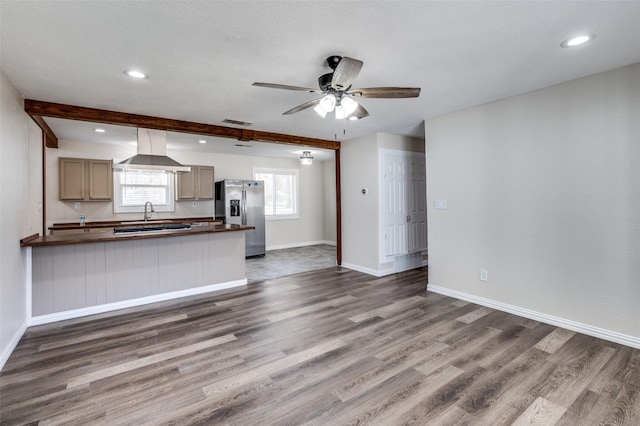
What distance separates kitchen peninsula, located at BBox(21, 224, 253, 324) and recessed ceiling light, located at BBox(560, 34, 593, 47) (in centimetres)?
414

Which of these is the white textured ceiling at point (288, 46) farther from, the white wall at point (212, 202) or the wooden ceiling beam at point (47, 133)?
the white wall at point (212, 202)

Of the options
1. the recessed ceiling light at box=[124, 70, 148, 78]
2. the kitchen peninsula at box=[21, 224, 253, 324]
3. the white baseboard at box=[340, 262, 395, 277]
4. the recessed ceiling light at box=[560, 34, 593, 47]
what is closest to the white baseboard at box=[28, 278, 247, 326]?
the kitchen peninsula at box=[21, 224, 253, 324]

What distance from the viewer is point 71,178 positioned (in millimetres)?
5426

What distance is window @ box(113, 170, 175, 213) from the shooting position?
6031 millimetres

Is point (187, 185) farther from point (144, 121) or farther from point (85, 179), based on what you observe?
point (144, 121)

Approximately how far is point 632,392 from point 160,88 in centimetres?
456

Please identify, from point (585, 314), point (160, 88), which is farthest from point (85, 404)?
point (585, 314)

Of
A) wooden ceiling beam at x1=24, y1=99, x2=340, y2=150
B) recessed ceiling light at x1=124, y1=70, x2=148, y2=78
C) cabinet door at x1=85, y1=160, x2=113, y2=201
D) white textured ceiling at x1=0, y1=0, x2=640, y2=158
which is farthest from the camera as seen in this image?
cabinet door at x1=85, y1=160, x2=113, y2=201

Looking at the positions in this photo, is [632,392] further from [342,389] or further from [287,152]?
[287,152]

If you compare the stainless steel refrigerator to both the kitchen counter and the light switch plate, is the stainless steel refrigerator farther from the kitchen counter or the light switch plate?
the light switch plate

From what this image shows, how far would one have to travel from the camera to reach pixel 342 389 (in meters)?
2.12

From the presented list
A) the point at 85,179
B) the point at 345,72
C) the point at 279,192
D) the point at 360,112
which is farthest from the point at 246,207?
the point at 345,72

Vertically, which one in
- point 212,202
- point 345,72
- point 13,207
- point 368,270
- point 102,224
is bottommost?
point 368,270

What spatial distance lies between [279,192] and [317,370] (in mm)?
6222
